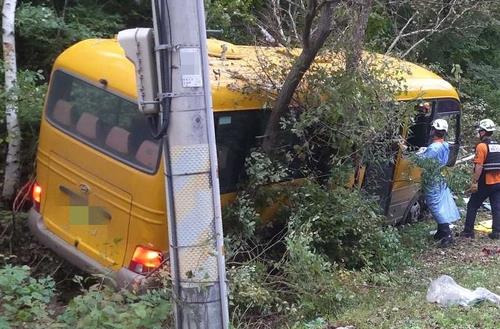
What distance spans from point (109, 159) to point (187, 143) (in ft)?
7.42

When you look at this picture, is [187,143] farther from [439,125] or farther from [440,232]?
[440,232]

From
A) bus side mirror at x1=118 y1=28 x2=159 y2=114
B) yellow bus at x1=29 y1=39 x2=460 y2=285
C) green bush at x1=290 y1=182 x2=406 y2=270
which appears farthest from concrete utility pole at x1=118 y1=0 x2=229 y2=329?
green bush at x1=290 y1=182 x2=406 y2=270

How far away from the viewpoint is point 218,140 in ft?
19.5

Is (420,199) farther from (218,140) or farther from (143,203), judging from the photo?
(143,203)

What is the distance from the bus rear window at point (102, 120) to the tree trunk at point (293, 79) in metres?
1.28

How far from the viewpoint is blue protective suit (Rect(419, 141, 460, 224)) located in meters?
8.45

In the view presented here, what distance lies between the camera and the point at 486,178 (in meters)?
9.34

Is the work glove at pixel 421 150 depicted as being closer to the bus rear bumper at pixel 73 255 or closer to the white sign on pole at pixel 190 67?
the bus rear bumper at pixel 73 255

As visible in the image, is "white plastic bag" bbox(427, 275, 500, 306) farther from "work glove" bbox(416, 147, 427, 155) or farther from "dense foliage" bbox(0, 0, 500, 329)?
"work glove" bbox(416, 147, 427, 155)

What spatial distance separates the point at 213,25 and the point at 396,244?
4.81 metres

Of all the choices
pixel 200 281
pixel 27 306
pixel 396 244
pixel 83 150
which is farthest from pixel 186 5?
pixel 396 244

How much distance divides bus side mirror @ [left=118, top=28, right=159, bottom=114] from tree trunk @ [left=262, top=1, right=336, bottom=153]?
8.73 ft

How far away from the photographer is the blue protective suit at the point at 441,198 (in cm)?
845

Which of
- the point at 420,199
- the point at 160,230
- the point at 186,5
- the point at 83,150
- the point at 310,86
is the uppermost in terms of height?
the point at 186,5
